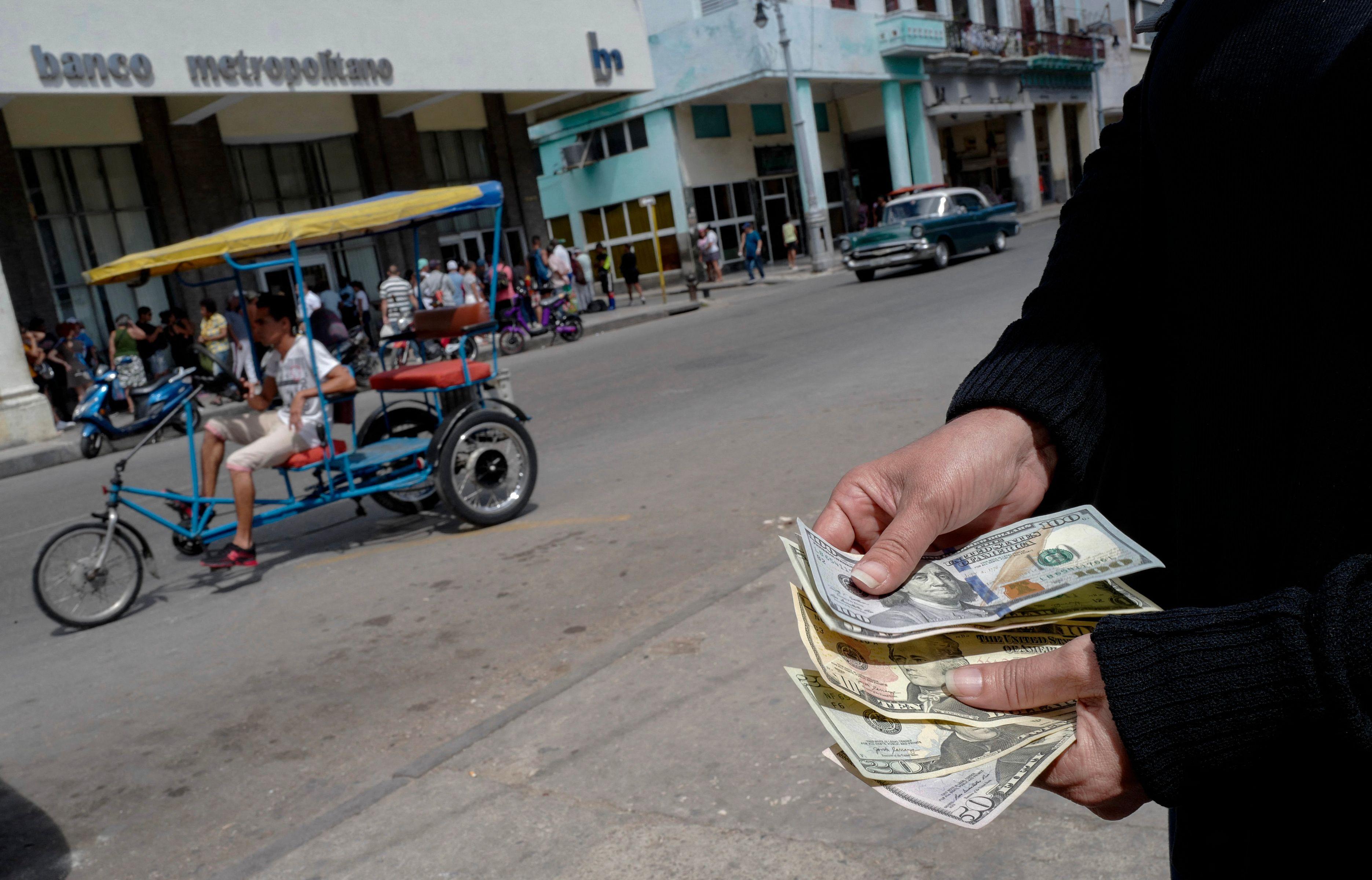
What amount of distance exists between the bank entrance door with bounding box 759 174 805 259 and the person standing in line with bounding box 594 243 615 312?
631 centimetres

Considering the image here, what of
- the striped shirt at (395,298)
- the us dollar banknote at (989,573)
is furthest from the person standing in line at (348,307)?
the us dollar banknote at (989,573)

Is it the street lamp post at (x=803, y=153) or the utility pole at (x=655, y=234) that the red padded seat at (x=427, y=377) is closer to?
the utility pole at (x=655, y=234)

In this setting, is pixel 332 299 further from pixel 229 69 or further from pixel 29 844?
pixel 29 844

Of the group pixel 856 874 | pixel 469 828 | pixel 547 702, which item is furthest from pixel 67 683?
pixel 856 874

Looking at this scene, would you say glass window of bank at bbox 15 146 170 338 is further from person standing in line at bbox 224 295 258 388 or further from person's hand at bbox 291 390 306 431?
person's hand at bbox 291 390 306 431

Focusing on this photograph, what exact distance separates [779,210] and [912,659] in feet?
109

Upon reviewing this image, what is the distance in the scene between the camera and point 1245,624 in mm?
977

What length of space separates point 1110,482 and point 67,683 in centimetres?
506

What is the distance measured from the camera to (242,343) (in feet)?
31.1

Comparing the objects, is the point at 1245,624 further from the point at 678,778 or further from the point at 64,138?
the point at 64,138

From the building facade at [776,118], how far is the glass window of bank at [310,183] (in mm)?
8778

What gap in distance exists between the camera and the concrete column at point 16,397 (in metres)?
15.2

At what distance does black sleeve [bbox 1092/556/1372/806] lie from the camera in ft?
2.96

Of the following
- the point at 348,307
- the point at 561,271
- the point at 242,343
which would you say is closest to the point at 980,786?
the point at 242,343
